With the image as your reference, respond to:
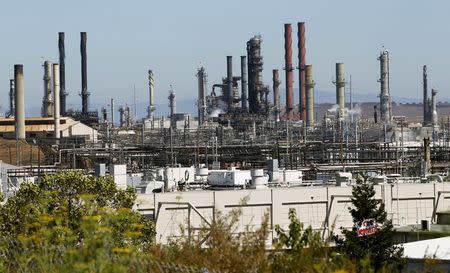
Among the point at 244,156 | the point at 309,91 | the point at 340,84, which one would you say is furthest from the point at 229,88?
the point at 244,156

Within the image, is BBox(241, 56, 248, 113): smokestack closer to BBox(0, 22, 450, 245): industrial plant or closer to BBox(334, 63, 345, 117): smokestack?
BBox(0, 22, 450, 245): industrial plant

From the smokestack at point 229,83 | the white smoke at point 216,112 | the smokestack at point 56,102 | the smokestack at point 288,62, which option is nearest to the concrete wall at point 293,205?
the smokestack at point 56,102

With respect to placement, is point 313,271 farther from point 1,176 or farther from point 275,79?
point 275,79

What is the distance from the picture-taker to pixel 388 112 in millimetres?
98938

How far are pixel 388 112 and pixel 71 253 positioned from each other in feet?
304

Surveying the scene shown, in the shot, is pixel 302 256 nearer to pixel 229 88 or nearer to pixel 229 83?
pixel 229 88

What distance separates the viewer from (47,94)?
89.4 m

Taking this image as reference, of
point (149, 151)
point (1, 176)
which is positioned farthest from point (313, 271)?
point (149, 151)

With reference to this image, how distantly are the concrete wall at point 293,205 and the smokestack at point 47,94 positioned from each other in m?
55.5

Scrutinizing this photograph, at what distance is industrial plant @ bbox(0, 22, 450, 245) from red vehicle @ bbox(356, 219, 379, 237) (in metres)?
2.45

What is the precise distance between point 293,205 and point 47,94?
192ft

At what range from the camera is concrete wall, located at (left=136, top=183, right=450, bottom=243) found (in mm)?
29828

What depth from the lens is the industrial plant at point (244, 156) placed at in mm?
32562

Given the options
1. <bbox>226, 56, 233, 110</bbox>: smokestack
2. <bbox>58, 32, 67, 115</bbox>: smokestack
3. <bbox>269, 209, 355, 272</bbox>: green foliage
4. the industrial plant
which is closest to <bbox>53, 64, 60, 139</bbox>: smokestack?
the industrial plant
